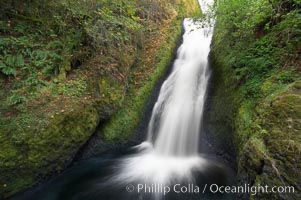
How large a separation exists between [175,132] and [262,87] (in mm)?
2567

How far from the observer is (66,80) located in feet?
Result: 14.8

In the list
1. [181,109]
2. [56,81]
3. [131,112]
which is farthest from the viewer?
[181,109]

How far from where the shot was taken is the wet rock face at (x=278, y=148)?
2191 millimetres

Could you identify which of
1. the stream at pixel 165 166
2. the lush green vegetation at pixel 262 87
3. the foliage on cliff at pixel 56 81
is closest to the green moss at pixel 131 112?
the foliage on cliff at pixel 56 81

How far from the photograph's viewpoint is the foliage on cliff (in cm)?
359

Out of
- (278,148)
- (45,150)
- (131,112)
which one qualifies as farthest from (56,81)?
(278,148)

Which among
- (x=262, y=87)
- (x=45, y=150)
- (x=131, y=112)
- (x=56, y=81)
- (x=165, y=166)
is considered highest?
(x=56, y=81)

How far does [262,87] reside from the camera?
3.65 metres

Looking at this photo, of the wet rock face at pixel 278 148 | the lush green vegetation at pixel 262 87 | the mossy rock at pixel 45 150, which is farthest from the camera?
the mossy rock at pixel 45 150

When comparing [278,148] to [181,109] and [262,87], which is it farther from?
[181,109]

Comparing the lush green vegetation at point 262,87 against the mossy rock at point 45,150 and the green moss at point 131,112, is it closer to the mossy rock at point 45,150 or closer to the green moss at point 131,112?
the green moss at point 131,112

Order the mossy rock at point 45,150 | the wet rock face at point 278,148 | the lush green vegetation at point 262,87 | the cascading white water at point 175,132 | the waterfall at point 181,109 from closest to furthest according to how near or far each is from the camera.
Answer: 1. the wet rock face at point 278,148
2. the lush green vegetation at point 262,87
3. the mossy rock at point 45,150
4. the cascading white water at point 175,132
5. the waterfall at point 181,109

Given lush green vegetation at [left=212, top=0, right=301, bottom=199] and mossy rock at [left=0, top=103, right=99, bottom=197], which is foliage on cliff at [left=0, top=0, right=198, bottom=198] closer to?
mossy rock at [left=0, top=103, right=99, bottom=197]

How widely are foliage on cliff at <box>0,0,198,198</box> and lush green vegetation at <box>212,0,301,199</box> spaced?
2.70 metres
